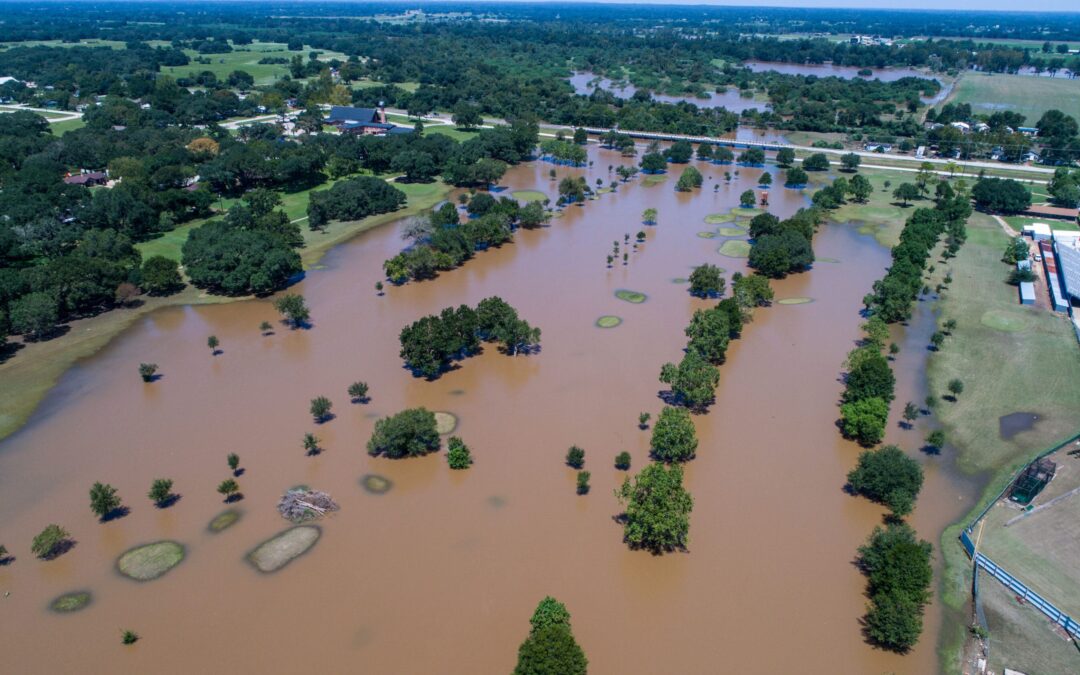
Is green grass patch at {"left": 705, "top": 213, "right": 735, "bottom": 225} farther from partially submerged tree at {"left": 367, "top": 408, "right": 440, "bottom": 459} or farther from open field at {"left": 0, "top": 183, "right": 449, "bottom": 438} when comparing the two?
partially submerged tree at {"left": 367, "top": 408, "right": 440, "bottom": 459}

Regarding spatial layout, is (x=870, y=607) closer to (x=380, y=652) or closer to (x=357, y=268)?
(x=380, y=652)

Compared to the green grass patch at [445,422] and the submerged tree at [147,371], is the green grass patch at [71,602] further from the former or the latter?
the submerged tree at [147,371]

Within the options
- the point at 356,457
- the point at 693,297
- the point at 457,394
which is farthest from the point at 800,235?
the point at 356,457

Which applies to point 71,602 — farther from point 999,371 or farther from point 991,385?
point 999,371

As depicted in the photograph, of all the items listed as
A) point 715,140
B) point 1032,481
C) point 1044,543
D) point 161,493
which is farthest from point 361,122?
point 1044,543

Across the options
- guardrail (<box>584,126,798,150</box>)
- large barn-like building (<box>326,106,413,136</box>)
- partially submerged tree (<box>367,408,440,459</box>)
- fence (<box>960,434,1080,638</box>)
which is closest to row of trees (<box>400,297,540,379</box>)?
partially submerged tree (<box>367,408,440,459</box>)

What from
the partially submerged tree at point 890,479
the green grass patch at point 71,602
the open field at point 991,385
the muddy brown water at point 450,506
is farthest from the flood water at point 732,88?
the green grass patch at point 71,602

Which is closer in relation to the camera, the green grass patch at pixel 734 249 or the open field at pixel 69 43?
the green grass patch at pixel 734 249
